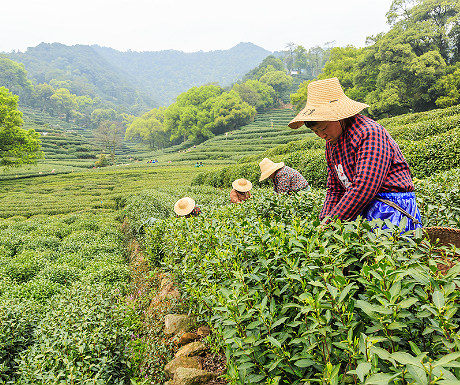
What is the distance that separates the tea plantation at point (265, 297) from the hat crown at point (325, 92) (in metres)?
0.97

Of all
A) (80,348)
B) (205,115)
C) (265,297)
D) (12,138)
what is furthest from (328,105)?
(205,115)

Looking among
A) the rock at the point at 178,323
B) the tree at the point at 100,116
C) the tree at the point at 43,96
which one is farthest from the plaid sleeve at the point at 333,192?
the tree at the point at 43,96

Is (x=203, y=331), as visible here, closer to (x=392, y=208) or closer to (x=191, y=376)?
(x=191, y=376)

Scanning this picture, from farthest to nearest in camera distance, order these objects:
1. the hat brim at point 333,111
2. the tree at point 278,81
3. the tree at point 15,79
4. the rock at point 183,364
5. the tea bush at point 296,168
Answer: the tree at point 15,79 → the tree at point 278,81 → the tea bush at point 296,168 → the rock at point 183,364 → the hat brim at point 333,111

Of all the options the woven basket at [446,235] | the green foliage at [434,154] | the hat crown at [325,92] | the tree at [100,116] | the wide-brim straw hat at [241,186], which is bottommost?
the wide-brim straw hat at [241,186]

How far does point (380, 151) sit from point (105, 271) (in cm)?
523

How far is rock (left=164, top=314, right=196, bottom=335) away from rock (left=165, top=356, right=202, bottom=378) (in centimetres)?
45

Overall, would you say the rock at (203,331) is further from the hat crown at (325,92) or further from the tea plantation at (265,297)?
the hat crown at (325,92)

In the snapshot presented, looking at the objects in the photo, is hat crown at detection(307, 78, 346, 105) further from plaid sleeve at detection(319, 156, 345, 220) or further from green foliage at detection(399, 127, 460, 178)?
green foliage at detection(399, 127, 460, 178)

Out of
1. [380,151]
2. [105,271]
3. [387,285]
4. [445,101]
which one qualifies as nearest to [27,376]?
[105,271]

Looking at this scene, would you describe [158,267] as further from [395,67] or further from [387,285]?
[395,67]

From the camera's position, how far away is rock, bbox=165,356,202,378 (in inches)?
92.5

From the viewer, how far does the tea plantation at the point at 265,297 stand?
40.6 inches

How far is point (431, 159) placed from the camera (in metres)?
6.19
